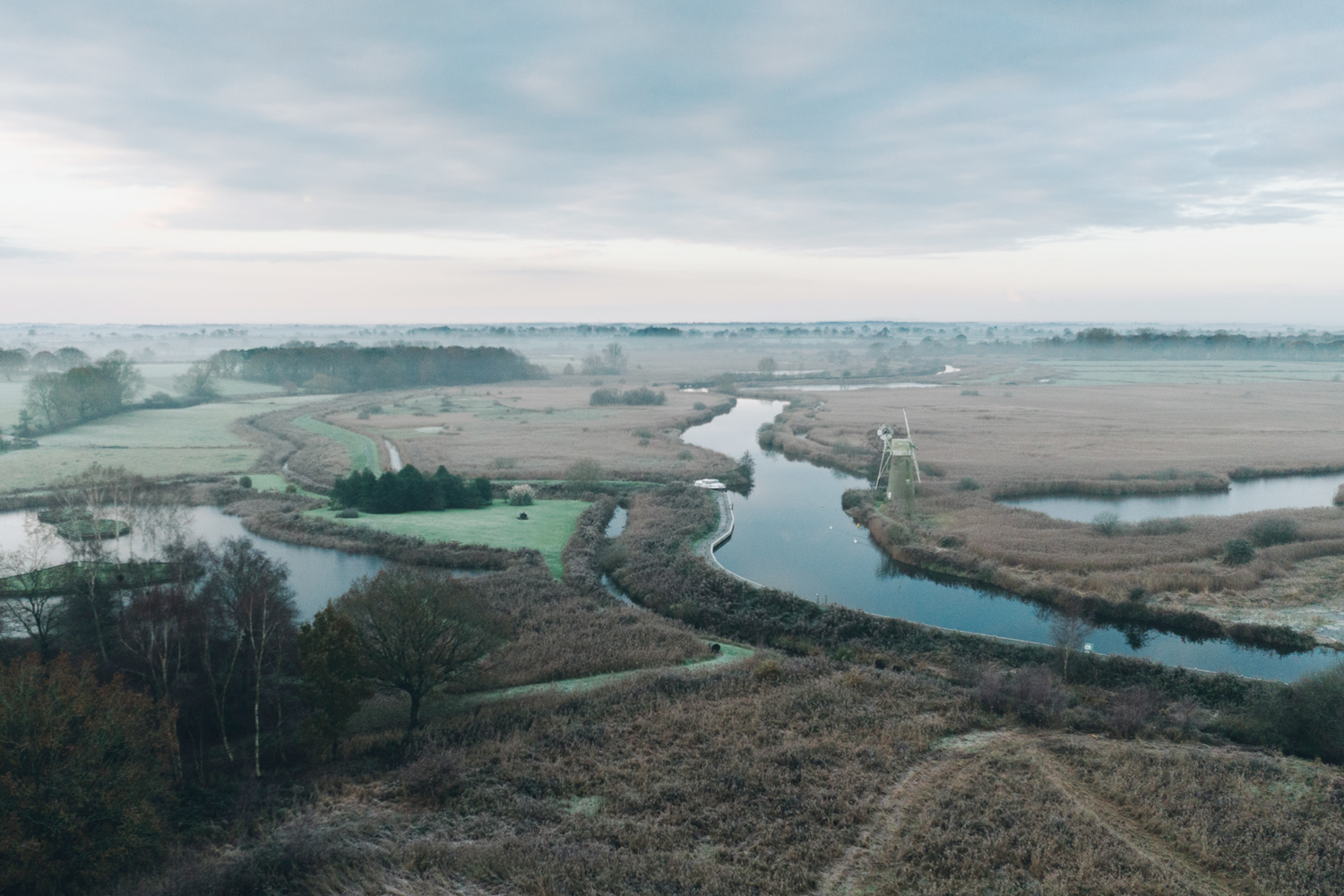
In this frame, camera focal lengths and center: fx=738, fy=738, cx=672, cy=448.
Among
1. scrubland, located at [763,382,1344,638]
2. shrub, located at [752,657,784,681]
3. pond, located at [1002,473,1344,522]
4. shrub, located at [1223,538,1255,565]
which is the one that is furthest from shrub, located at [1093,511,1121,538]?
shrub, located at [752,657,784,681]

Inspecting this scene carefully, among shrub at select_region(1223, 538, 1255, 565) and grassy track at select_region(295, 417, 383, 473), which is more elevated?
grassy track at select_region(295, 417, 383, 473)

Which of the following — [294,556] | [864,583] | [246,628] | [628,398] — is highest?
[628,398]

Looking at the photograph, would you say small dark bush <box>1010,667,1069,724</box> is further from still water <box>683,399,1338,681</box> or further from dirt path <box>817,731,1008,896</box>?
still water <box>683,399,1338,681</box>

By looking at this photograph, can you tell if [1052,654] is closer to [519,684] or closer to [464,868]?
[519,684]

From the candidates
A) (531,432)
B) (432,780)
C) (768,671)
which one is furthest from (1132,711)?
(531,432)

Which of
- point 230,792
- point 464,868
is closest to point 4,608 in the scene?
point 230,792

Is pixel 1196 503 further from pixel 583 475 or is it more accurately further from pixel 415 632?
pixel 415 632

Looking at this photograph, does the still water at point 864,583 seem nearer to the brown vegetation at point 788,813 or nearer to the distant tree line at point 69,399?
the brown vegetation at point 788,813

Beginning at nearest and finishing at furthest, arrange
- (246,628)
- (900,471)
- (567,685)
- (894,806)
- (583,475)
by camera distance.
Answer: (894,806) → (246,628) → (567,685) → (900,471) → (583,475)
